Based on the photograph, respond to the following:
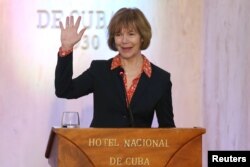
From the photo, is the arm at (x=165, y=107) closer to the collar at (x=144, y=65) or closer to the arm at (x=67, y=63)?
the collar at (x=144, y=65)

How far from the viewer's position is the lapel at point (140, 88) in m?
2.50

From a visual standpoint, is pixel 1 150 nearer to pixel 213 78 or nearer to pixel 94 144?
pixel 213 78

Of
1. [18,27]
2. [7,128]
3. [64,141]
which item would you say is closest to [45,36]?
[18,27]

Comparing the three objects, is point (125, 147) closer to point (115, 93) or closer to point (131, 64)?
point (115, 93)

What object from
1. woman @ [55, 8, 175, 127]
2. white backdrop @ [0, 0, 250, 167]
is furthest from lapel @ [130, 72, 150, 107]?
white backdrop @ [0, 0, 250, 167]

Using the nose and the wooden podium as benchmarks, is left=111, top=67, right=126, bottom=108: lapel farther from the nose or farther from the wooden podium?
the wooden podium

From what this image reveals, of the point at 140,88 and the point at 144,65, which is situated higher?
the point at 144,65

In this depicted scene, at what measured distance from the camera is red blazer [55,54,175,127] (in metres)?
2.48

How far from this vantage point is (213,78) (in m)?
4.05

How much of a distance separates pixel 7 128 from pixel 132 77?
1607 mm

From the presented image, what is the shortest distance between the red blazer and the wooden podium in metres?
0.43

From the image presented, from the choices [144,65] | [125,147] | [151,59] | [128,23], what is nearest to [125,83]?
[144,65]

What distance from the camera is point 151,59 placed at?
3.99 meters

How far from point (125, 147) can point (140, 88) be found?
1.87 ft
